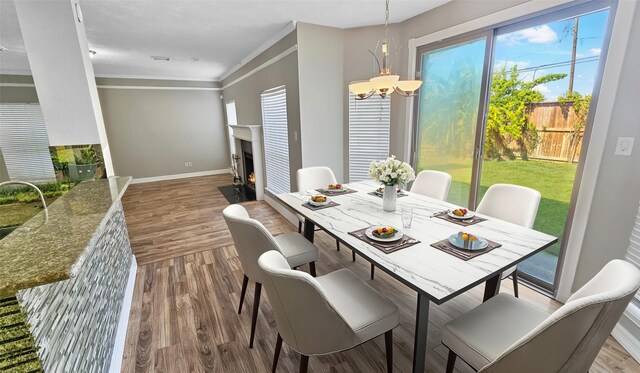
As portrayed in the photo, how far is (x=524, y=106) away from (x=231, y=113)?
6.12 meters

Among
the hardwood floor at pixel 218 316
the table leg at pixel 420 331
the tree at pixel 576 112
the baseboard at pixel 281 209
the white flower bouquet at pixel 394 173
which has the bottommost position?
the hardwood floor at pixel 218 316

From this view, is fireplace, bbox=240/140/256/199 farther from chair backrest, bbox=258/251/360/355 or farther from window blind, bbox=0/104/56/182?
chair backrest, bbox=258/251/360/355

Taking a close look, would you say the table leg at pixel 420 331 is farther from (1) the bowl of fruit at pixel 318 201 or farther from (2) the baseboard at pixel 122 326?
(2) the baseboard at pixel 122 326

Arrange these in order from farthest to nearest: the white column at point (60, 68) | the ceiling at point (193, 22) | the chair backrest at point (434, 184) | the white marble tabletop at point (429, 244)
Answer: the ceiling at point (193, 22), the chair backrest at point (434, 184), the white column at point (60, 68), the white marble tabletop at point (429, 244)

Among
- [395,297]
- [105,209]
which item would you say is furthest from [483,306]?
[105,209]

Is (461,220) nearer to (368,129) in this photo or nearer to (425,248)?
(425,248)

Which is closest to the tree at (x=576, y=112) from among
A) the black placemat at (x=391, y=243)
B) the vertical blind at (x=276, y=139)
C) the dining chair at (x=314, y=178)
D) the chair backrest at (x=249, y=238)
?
the black placemat at (x=391, y=243)

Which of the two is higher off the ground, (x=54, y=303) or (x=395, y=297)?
(x=54, y=303)

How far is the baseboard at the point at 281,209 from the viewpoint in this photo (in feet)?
13.1

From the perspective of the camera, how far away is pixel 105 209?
1505mm

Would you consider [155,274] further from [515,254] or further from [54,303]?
[515,254]

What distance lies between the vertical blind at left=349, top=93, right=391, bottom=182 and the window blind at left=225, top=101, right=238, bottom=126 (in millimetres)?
3679

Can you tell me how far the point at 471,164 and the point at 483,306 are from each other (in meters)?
1.81

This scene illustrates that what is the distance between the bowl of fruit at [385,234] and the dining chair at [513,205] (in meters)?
0.85
